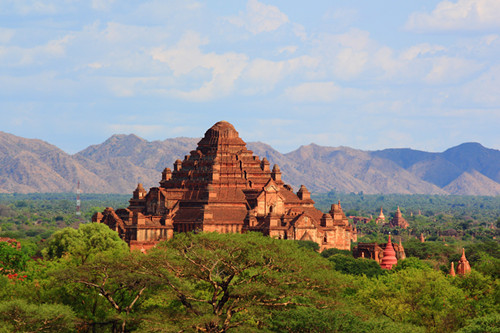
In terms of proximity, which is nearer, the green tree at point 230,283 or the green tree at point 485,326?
the green tree at point 485,326

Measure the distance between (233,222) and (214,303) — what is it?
6410 cm

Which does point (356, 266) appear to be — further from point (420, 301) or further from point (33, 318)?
point (33, 318)

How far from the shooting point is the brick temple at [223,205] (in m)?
137

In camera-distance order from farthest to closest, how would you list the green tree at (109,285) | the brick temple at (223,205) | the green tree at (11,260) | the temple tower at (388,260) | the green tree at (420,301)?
the brick temple at (223,205), the temple tower at (388,260), the green tree at (11,260), the green tree at (420,301), the green tree at (109,285)

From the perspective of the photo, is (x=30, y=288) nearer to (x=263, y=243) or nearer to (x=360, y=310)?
(x=263, y=243)

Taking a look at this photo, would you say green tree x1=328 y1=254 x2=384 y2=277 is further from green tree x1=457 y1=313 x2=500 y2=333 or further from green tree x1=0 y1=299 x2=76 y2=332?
green tree x1=0 y1=299 x2=76 y2=332

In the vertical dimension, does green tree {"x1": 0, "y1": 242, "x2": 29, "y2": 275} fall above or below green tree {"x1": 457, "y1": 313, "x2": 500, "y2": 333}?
above

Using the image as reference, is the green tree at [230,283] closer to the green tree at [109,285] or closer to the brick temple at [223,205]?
the green tree at [109,285]

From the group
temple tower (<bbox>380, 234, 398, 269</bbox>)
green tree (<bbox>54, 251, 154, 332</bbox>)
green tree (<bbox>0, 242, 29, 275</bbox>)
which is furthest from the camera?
temple tower (<bbox>380, 234, 398, 269</bbox>)

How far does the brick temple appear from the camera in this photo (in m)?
137

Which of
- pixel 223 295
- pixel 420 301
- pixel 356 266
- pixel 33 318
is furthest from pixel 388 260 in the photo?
pixel 33 318

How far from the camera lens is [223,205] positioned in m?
140

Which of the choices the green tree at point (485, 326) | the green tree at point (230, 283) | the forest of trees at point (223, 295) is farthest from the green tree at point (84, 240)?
the green tree at point (485, 326)

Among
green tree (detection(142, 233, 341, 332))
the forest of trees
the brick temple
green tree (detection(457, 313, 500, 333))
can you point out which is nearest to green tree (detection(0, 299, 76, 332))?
the forest of trees
